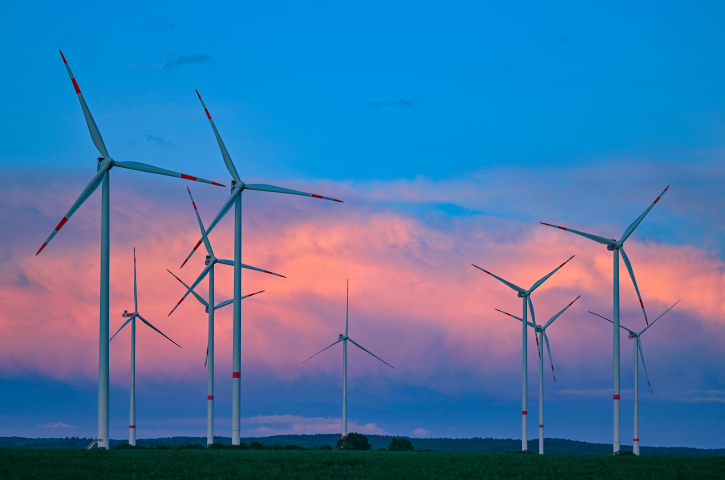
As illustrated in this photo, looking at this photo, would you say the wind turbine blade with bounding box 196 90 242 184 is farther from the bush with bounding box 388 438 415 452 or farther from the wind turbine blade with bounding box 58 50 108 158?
the bush with bounding box 388 438 415 452

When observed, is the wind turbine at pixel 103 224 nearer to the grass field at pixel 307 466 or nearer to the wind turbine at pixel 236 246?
the grass field at pixel 307 466

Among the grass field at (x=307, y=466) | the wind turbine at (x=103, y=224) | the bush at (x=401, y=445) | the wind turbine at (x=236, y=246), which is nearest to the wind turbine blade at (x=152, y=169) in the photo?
the wind turbine at (x=103, y=224)

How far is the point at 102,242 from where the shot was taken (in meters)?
61.0

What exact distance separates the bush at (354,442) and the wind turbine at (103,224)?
159 ft

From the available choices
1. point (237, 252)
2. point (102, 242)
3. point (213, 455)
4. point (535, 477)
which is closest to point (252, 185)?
point (237, 252)

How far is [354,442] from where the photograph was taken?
107 metres

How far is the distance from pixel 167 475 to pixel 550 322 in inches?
3603

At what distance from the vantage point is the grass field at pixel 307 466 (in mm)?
51094

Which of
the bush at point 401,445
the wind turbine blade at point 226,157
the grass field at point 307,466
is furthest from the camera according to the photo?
the bush at point 401,445

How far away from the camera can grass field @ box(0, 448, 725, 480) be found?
51.1 metres

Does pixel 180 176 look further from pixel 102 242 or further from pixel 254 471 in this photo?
pixel 254 471

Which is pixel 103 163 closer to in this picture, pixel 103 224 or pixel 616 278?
pixel 103 224

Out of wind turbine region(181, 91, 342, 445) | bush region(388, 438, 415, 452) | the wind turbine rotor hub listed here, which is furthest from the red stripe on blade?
bush region(388, 438, 415, 452)

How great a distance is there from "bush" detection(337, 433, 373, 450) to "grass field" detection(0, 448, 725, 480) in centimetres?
3269
